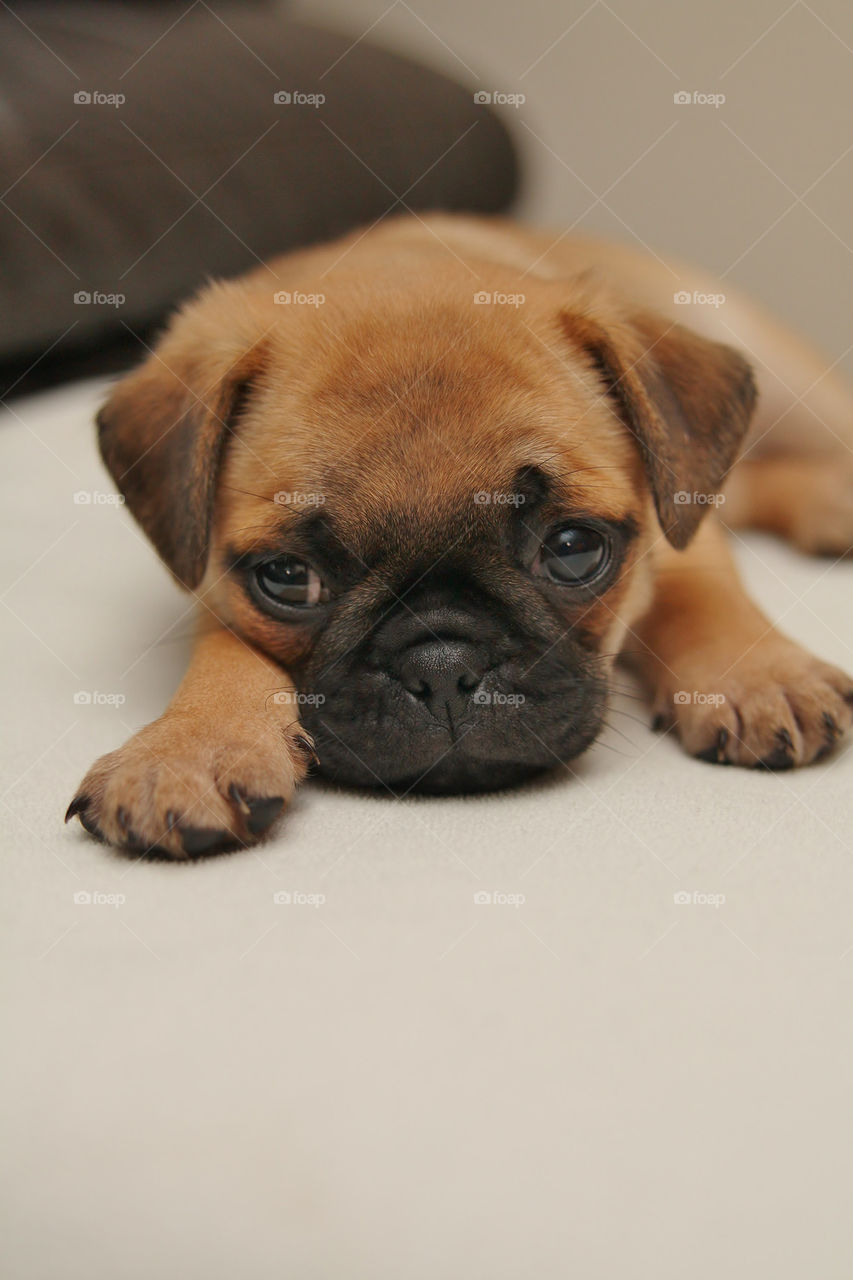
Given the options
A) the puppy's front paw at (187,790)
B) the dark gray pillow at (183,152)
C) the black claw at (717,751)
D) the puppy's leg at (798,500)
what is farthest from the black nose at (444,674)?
the dark gray pillow at (183,152)

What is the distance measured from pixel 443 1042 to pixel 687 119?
290 inches

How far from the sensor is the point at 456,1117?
5.66 feet

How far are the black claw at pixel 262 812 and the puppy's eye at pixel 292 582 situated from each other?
2.13ft

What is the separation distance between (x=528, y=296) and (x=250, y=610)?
1.23 metres

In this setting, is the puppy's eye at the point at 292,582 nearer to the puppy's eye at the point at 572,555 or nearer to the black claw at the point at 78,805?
the puppy's eye at the point at 572,555

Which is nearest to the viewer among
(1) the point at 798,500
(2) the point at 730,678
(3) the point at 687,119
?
(2) the point at 730,678

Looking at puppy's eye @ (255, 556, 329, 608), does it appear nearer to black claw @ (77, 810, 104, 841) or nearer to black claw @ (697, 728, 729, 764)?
black claw @ (77, 810, 104, 841)

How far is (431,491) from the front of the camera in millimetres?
2701

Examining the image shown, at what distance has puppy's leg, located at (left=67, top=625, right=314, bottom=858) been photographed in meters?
2.33

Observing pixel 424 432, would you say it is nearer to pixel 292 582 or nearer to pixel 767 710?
pixel 292 582

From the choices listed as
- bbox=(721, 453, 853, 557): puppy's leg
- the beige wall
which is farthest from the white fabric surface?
the beige wall

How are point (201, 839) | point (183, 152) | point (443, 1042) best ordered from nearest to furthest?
point (443, 1042) → point (201, 839) → point (183, 152)

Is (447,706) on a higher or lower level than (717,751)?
lower

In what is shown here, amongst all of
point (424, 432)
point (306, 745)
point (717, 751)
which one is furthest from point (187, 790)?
point (717, 751)
